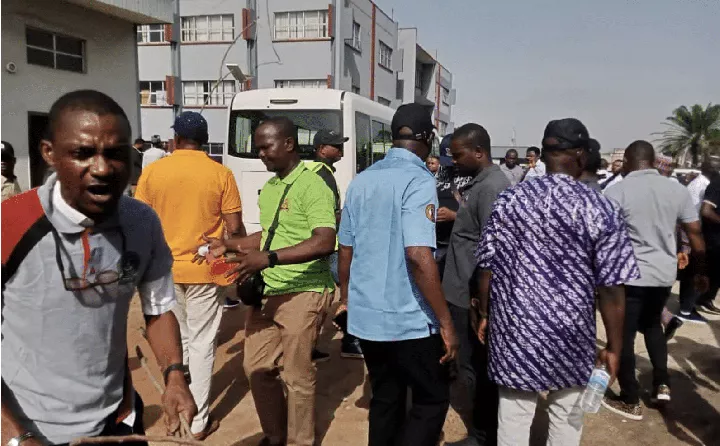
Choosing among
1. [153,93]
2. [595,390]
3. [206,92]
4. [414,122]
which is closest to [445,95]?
[206,92]

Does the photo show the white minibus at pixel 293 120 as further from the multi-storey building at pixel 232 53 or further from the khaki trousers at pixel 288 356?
the multi-storey building at pixel 232 53

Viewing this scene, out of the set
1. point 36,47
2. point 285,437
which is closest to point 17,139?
point 36,47

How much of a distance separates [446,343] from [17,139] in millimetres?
12292

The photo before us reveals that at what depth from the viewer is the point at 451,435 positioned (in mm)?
3627

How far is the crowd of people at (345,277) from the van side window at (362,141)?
5.36 metres

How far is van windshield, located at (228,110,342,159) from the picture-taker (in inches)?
368

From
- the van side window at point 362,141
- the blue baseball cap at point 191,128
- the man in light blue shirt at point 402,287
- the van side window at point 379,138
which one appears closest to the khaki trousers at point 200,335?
the blue baseball cap at point 191,128

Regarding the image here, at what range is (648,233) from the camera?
3.62 meters

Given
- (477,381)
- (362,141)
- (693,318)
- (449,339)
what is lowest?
(693,318)

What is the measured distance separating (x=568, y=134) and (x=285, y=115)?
7.53 m

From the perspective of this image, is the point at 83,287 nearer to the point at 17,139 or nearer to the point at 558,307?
the point at 558,307

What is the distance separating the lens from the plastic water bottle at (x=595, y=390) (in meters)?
2.33

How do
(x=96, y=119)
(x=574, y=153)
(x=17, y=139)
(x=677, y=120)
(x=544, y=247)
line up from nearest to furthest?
1. (x=96, y=119)
2. (x=544, y=247)
3. (x=574, y=153)
4. (x=17, y=139)
5. (x=677, y=120)

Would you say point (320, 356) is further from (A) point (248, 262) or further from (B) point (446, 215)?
(A) point (248, 262)
